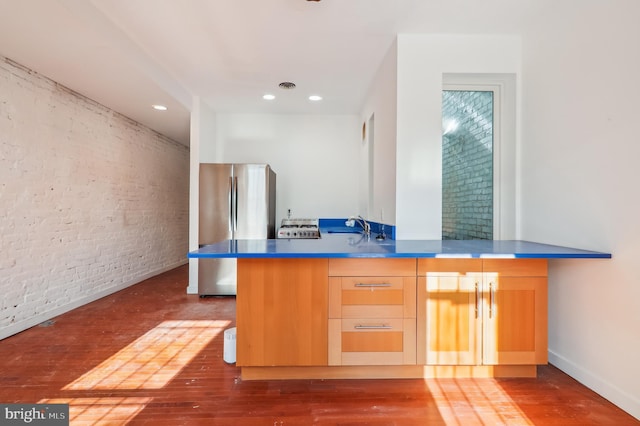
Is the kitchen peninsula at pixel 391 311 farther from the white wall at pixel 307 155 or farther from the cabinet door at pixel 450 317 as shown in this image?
the white wall at pixel 307 155

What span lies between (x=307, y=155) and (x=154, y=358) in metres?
3.44

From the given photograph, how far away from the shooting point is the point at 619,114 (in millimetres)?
1830

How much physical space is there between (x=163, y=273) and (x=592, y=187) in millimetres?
6088

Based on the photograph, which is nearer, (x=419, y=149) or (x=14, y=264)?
(x=419, y=149)

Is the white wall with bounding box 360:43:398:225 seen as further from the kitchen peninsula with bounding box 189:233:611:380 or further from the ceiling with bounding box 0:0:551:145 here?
the kitchen peninsula with bounding box 189:233:611:380

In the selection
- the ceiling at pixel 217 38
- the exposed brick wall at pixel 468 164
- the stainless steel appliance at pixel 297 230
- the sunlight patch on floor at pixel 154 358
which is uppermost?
the ceiling at pixel 217 38

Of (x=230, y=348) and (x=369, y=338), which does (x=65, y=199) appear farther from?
(x=369, y=338)

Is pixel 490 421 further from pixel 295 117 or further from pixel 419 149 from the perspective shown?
pixel 295 117

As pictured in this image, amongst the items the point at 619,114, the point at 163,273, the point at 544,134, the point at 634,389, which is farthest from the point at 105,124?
the point at 634,389

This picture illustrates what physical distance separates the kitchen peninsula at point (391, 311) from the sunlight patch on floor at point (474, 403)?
0.51ft

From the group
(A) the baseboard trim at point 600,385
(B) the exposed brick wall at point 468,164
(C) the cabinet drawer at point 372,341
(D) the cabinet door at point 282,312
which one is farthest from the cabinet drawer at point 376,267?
(A) the baseboard trim at point 600,385

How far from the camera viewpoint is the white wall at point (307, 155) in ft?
16.1

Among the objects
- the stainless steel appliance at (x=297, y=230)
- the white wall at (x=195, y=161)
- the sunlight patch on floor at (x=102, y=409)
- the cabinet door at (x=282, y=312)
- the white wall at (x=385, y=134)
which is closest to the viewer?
the sunlight patch on floor at (x=102, y=409)

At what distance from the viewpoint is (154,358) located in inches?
95.9
